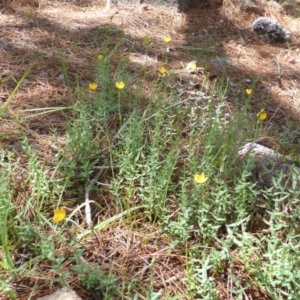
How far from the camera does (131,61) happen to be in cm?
307

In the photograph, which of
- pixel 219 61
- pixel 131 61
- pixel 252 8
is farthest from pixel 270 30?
pixel 131 61

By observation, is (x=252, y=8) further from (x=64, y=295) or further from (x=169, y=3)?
(x=64, y=295)

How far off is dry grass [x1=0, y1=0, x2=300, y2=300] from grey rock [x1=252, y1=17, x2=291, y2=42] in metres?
0.09

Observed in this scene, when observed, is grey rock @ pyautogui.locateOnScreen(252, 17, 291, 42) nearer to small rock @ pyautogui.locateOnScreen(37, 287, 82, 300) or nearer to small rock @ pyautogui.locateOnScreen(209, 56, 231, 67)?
small rock @ pyautogui.locateOnScreen(209, 56, 231, 67)

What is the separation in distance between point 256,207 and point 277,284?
42 cm

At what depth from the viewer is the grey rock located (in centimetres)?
381

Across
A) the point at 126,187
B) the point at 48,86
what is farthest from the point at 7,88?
the point at 126,187

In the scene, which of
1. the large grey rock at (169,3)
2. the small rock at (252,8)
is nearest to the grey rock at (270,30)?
the small rock at (252,8)

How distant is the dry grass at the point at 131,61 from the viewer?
1.57 metres

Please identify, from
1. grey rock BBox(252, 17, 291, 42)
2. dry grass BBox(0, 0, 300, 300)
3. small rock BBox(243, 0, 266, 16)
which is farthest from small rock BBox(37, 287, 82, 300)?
small rock BBox(243, 0, 266, 16)

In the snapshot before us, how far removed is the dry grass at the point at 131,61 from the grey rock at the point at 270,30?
0.30 feet

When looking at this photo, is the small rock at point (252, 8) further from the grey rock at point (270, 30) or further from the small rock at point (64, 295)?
the small rock at point (64, 295)

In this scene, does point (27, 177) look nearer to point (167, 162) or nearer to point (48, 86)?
point (167, 162)

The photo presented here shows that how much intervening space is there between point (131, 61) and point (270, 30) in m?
1.59
